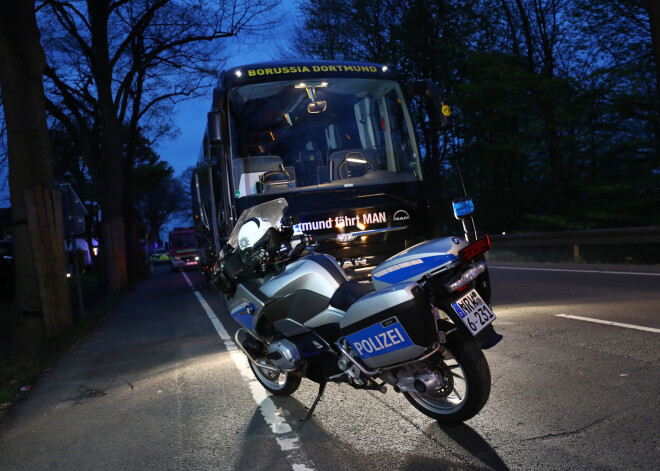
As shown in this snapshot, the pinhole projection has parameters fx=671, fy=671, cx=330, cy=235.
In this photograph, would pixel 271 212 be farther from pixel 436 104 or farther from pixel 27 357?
pixel 27 357

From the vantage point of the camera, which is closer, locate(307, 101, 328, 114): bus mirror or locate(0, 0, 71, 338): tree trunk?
locate(307, 101, 328, 114): bus mirror

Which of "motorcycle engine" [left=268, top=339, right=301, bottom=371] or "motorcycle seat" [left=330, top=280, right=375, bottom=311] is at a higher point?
"motorcycle seat" [left=330, top=280, right=375, bottom=311]

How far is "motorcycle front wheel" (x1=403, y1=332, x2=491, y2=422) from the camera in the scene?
395 cm

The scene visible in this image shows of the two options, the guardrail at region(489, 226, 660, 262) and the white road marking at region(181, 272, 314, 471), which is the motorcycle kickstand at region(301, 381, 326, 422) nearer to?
the white road marking at region(181, 272, 314, 471)

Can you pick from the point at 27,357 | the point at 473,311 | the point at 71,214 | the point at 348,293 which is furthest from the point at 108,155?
the point at 473,311

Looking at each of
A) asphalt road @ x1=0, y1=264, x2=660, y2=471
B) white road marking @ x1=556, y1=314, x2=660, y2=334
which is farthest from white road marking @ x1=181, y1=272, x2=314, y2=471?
white road marking @ x1=556, y1=314, x2=660, y2=334

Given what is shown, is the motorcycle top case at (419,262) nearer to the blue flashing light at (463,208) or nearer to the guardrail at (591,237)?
the blue flashing light at (463,208)

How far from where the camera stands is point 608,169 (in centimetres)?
1969

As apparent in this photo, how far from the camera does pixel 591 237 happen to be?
1586 centimetres

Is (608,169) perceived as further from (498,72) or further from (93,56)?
(93,56)

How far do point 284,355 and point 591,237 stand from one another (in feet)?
42.4

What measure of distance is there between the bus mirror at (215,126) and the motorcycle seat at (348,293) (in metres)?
4.73

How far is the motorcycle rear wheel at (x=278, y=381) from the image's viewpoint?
5.38 m

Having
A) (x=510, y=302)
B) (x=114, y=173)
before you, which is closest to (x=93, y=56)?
(x=114, y=173)
